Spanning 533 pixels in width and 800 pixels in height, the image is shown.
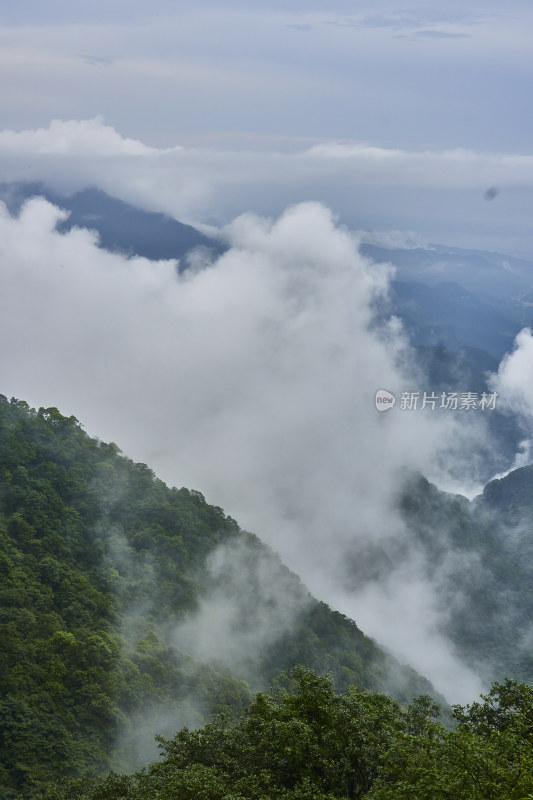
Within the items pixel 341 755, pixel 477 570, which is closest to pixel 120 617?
pixel 341 755

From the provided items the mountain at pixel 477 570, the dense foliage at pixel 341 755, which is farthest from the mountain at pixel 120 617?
the mountain at pixel 477 570

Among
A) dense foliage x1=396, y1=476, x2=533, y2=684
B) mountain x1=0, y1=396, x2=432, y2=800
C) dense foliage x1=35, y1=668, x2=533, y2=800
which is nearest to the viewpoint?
dense foliage x1=35, y1=668, x2=533, y2=800

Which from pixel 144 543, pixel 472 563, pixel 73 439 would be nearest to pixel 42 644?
pixel 144 543

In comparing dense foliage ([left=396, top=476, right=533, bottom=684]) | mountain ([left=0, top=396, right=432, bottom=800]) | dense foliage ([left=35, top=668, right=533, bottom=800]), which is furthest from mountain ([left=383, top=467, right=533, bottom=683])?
dense foliage ([left=35, top=668, right=533, bottom=800])

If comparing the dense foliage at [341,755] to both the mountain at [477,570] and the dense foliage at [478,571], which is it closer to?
the dense foliage at [478,571]

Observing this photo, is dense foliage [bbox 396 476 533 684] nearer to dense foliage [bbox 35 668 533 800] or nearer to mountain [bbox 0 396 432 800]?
mountain [bbox 0 396 432 800]

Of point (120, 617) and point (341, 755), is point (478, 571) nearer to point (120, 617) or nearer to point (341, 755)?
point (120, 617)
